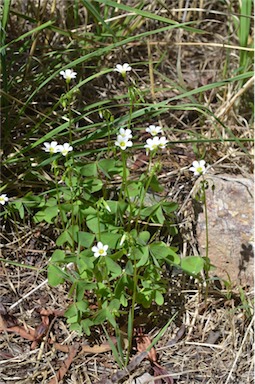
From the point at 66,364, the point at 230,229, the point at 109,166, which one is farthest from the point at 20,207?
the point at 230,229

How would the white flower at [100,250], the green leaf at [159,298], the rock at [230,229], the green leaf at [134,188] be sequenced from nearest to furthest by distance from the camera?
the white flower at [100,250], the green leaf at [159,298], the green leaf at [134,188], the rock at [230,229]

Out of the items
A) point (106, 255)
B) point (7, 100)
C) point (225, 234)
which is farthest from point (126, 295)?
point (7, 100)

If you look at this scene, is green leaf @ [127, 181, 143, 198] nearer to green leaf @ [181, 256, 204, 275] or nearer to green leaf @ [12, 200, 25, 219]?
green leaf @ [181, 256, 204, 275]

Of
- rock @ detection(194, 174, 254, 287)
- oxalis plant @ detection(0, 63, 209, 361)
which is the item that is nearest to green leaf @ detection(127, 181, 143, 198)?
oxalis plant @ detection(0, 63, 209, 361)

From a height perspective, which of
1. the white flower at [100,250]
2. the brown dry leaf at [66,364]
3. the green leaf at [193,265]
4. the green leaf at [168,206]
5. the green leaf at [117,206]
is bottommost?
the brown dry leaf at [66,364]

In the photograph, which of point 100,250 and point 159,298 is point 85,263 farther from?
point 159,298

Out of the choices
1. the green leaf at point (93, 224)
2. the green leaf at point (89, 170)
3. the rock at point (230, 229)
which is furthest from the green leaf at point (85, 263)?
the rock at point (230, 229)

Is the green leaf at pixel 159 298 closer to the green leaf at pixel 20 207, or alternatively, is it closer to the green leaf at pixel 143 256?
the green leaf at pixel 143 256
